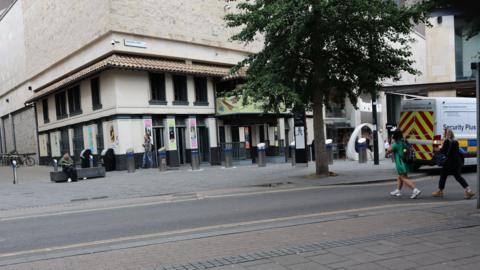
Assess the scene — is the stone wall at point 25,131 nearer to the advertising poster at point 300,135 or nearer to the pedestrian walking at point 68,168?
the pedestrian walking at point 68,168

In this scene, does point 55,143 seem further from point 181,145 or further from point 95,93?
point 181,145

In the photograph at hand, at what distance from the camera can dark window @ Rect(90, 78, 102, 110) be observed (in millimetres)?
25344

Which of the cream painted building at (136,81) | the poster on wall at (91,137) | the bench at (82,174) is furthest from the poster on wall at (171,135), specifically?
the bench at (82,174)

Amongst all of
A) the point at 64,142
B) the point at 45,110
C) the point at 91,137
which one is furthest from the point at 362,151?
the point at 45,110

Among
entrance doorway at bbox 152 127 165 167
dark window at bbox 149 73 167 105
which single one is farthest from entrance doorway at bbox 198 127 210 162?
dark window at bbox 149 73 167 105

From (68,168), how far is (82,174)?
96cm

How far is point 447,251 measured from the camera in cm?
534

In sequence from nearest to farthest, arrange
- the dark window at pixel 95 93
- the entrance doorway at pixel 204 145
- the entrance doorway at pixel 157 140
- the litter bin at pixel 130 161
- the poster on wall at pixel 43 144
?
1. the litter bin at pixel 130 161
2. the entrance doorway at pixel 157 140
3. the dark window at pixel 95 93
4. the entrance doorway at pixel 204 145
5. the poster on wall at pixel 43 144

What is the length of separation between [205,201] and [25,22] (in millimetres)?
31373

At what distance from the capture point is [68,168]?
18.0 metres

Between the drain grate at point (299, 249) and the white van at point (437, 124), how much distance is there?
10.2 m

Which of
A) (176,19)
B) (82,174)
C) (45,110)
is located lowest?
(82,174)

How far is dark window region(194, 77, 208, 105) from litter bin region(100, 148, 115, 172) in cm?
657

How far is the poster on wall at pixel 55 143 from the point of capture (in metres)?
31.4
